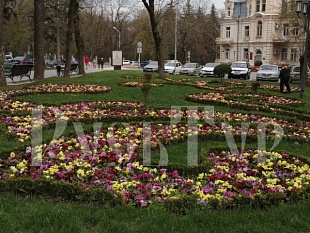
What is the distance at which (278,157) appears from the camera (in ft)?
20.3

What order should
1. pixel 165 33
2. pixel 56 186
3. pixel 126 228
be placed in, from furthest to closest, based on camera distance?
pixel 165 33
pixel 56 186
pixel 126 228

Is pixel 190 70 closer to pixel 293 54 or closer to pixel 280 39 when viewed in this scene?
pixel 280 39

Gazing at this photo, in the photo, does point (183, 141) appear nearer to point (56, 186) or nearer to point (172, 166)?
point (172, 166)

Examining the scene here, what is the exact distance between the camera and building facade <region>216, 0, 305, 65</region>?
2559 inches

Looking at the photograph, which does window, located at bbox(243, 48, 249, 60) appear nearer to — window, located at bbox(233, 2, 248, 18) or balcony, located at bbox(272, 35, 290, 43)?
balcony, located at bbox(272, 35, 290, 43)

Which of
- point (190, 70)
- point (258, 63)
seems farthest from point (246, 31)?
point (190, 70)

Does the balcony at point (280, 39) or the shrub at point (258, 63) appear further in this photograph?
the shrub at point (258, 63)

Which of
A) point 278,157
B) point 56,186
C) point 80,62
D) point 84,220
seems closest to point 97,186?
point 56,186

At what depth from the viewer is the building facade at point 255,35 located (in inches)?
2559

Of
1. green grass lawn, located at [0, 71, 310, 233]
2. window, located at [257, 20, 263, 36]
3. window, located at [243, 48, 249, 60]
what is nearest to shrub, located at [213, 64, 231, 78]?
green grass lawn, located at [0, 71, 310, 233]

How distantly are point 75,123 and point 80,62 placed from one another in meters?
22.1

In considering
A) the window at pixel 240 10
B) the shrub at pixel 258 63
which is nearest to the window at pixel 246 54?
the shrub at pixel 258 63

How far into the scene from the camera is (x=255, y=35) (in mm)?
69312

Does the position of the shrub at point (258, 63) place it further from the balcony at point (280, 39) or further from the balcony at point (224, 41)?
the balcony at point (224, 41)
